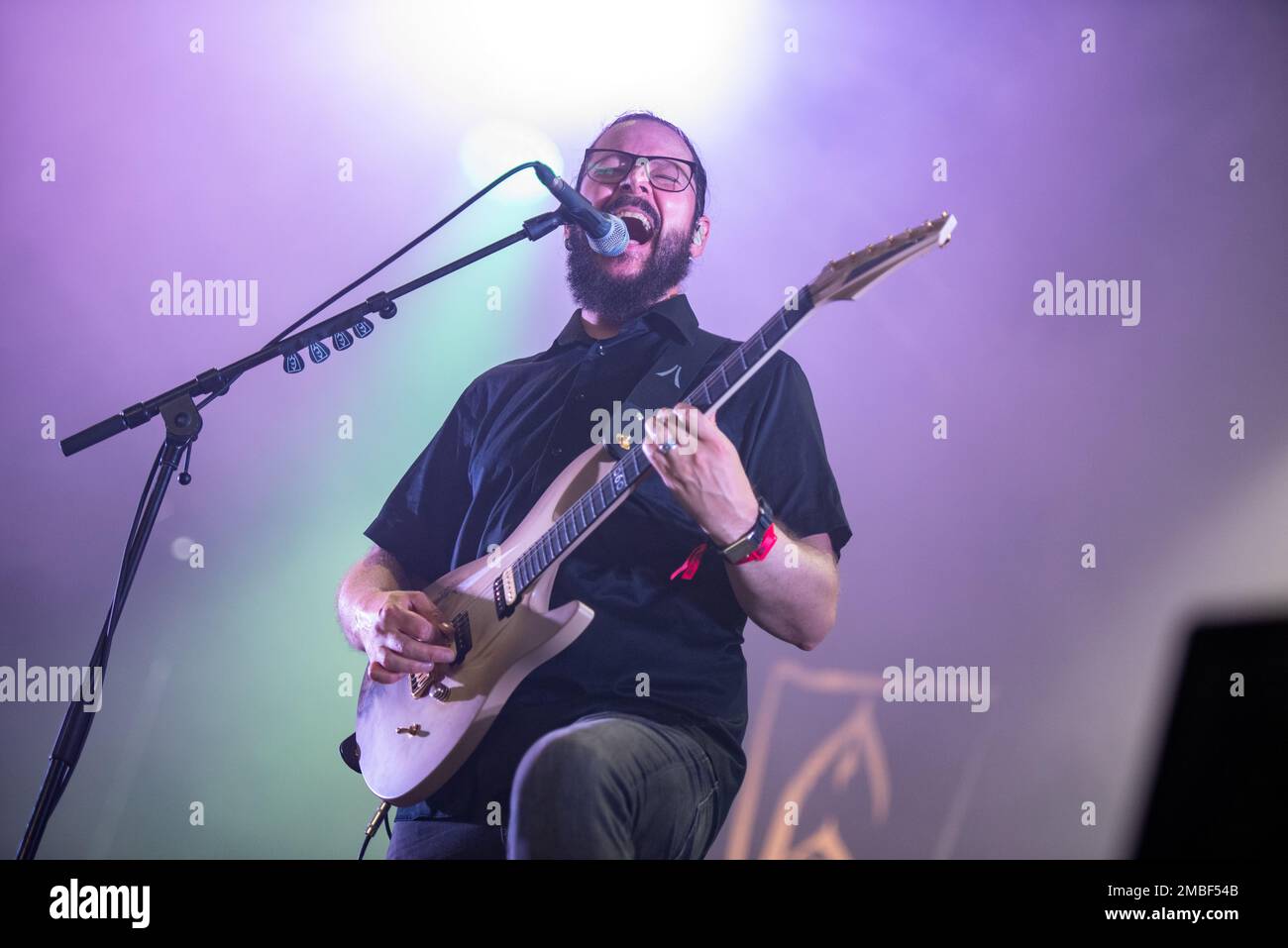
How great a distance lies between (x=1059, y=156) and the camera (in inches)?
97.1

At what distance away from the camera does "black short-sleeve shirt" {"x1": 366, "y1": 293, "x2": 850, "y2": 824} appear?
1984 mm

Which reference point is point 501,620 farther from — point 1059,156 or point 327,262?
point 1059,156

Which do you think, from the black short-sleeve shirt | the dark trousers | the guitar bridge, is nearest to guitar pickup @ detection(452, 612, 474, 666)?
the guitar bridge

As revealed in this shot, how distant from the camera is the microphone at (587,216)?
5.92 feet

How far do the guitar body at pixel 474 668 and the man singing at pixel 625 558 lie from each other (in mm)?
58

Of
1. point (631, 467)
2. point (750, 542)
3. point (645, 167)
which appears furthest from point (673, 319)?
point (750, 542)

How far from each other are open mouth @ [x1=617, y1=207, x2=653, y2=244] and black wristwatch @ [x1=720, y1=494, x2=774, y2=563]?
0.80m

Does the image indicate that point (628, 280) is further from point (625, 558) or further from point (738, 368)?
point (625, 558)

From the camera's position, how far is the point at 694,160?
2447 mm

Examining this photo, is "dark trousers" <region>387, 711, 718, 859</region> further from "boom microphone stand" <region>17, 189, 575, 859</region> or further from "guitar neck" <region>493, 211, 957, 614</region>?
"boom microphone stand" <region>17, 189, 575, 859</region>

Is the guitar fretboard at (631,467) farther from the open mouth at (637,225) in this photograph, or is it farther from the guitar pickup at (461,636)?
the open mouth at (637,225)
